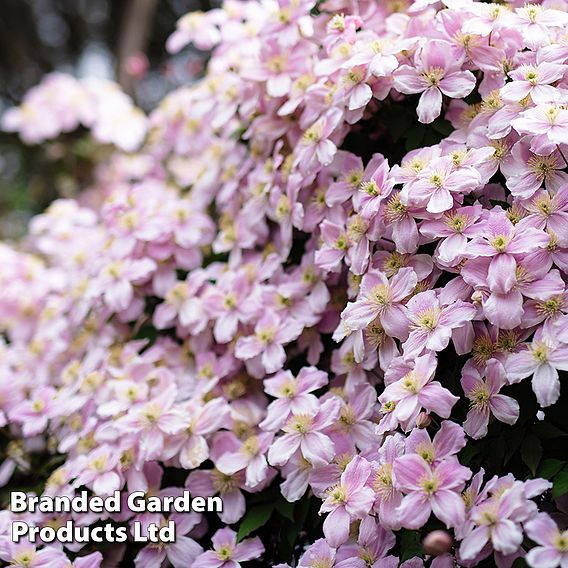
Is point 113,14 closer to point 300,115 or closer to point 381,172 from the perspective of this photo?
point 300,115

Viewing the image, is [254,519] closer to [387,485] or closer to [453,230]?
[387,485]

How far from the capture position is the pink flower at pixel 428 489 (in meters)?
0.74

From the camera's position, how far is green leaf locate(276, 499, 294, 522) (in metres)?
0.91

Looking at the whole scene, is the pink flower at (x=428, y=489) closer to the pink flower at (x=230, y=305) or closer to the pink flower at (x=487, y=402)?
the pink flower at (x=487, y=402)

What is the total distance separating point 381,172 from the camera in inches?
36.1

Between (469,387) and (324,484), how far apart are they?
0.66 feet

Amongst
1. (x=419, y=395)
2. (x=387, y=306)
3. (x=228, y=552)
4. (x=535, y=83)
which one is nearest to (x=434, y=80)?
(x=535, y=83)

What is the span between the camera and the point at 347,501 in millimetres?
816

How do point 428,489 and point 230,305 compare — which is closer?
point 428,489

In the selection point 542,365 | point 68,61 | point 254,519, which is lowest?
point 68,61

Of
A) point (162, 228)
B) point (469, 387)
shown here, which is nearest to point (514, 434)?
point (469, 387)

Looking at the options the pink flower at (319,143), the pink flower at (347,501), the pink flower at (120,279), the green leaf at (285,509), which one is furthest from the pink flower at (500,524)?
the pink flower at (120,279)

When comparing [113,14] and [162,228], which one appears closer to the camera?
[162,228]

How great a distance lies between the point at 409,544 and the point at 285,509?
0.57 feet
